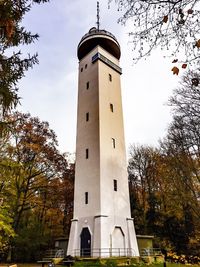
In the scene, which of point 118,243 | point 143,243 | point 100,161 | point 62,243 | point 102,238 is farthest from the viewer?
point 62,243

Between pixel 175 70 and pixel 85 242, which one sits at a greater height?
pixel 175 70

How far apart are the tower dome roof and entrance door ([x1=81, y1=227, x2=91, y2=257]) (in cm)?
→ 1664

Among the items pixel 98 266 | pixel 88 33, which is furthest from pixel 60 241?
pixel 88 33

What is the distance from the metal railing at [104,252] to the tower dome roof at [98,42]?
17765 millimetres

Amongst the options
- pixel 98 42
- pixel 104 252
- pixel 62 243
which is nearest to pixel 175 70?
pixel 104 252

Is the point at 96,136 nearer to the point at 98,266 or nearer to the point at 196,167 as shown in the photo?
the point at 196,167

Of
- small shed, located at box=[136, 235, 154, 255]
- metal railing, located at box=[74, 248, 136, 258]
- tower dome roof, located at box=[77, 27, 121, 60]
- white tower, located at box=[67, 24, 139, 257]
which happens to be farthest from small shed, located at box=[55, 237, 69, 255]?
tower dome roof, located at box=[77, 27, 121, 60]

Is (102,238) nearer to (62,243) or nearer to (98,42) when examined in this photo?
(62,243)

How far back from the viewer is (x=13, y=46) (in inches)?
258

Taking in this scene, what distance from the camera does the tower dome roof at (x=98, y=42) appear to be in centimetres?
2356

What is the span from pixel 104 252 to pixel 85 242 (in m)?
1.90

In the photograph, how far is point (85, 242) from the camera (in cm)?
1598

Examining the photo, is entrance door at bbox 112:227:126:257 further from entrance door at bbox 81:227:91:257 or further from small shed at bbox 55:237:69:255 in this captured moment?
small shed at bbox 55:237:69:255

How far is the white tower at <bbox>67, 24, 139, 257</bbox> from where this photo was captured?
15.9 meters
